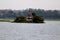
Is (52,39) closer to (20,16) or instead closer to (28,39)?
(28,39)

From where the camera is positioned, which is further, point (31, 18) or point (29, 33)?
point (31, 18)

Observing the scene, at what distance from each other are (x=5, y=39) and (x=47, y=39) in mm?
2291

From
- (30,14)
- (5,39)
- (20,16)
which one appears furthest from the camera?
(30,14)

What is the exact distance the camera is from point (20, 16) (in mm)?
31250

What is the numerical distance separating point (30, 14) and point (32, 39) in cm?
1950

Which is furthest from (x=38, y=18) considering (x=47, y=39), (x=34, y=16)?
(x=47, y=39)

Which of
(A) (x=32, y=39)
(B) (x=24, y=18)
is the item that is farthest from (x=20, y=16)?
(A) (x=32, y=39)

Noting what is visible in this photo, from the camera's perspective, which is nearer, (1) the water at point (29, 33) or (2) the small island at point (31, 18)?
(1) the water at point (29, 33)

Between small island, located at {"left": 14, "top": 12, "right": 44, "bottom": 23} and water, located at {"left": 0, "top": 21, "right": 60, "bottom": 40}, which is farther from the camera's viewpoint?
small island, located at {"left": 14, "top": 12, "right": 44, "bottom": 23}

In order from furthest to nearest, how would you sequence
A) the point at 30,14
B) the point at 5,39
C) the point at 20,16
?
1. the point at 30,14
2. the point at 20,16
3. the point at 5,39

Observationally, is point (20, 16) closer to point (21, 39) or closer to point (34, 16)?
point (34, 16)

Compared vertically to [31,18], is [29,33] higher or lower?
higher

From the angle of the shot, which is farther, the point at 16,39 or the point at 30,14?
the point at 30,14

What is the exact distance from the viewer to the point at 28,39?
14.1 meters
